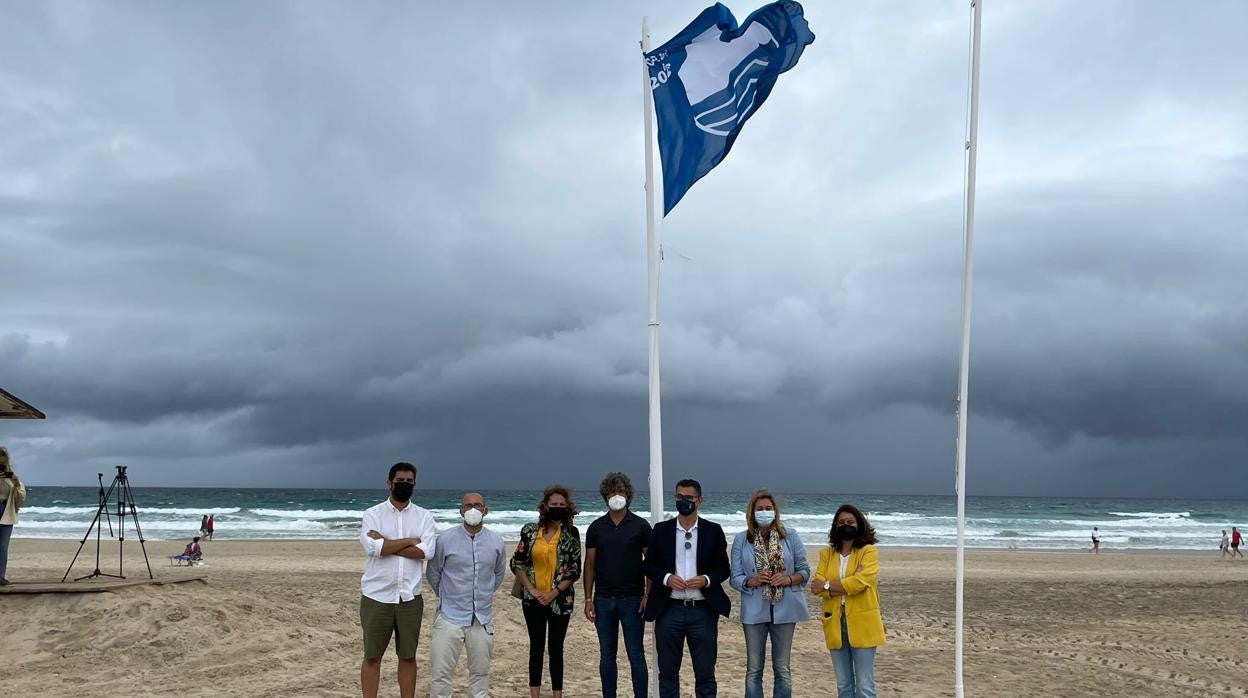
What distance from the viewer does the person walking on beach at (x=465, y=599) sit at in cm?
670

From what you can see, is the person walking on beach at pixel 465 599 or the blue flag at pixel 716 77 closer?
the person walking on beach at pixel 465 599

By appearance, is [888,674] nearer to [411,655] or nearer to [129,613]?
[411,655]

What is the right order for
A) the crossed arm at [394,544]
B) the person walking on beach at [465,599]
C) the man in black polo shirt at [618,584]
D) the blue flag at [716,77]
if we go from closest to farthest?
the crossed arm at [394,544] → the man in black polo shirt at [618,584] → the person walking on beach at [465,599] → the blue flag at [716,77]

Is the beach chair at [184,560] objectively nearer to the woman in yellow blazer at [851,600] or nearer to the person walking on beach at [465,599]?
the person walking on beach at [465,599]

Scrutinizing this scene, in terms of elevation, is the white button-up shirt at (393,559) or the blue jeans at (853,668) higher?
the white button-up shirt at (393,559)

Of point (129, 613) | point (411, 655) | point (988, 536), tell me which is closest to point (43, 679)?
point (129, 613)

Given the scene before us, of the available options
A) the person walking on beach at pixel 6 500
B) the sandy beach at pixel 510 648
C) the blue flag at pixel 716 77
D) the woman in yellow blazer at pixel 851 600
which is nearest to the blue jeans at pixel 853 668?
the woman in yellow blazer at pixel 851 600

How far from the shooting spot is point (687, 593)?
634 cm

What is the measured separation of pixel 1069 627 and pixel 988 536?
35.7 m

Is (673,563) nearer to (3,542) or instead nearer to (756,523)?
(756,523)

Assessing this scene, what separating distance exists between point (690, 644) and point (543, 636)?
1.24m

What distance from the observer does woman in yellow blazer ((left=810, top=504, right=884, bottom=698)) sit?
615 cm

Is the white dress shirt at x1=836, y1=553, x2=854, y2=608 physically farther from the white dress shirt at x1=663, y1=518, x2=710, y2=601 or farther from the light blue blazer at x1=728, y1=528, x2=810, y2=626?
the white dress shirt at x1=663, y1=518, x2=710, y2=601

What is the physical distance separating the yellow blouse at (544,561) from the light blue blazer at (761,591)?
4.57 feet
